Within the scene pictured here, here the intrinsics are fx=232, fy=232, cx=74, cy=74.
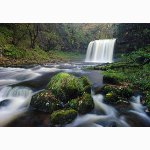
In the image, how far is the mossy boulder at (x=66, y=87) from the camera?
16.9 feet

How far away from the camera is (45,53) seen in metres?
9.05

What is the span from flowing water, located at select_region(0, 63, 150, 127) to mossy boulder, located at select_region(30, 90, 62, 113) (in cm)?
12

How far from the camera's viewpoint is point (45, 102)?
4.90 metres

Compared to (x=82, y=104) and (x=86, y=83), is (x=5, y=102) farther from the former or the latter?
(x=86, y=83)

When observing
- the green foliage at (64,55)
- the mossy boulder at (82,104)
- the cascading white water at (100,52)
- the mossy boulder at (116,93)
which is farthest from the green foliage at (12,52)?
the mossy boulder at (116,93)

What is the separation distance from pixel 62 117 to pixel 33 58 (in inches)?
167

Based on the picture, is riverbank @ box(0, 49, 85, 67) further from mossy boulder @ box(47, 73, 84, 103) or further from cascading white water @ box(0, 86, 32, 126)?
mossy boulder @ box(47, 73, 84, 103)

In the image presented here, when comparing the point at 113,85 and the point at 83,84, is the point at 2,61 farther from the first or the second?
the point at 113,85

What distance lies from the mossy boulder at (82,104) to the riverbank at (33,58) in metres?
2.60

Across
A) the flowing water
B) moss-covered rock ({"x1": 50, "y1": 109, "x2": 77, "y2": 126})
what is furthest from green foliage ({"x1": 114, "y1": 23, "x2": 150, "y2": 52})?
moss-covered rock ({"x1": 50, "y1": 109, "x2": 77, "y2": 126})
